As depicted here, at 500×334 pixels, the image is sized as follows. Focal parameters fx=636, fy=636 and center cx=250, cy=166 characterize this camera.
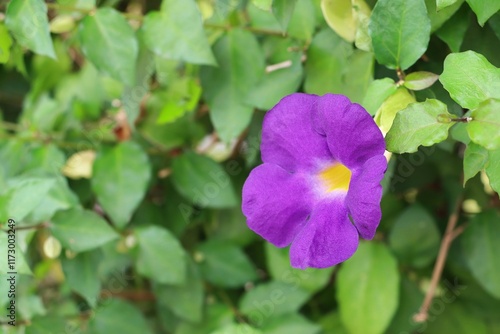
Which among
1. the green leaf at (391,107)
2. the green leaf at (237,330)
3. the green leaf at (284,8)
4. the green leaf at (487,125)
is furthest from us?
the green leaf at (237,330)

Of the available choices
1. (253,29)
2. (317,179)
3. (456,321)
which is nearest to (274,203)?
(317,179)

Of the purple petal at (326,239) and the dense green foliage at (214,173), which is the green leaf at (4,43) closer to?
the dense green foliage at (214,173)

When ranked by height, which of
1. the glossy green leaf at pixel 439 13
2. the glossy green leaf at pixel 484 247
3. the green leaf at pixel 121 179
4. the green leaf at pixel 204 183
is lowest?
the glossy green leaf at pixel 484 247

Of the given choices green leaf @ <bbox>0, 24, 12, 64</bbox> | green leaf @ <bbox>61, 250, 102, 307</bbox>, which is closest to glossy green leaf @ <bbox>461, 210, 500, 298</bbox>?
green leaf @ <bbox>61, 250, 102, 307</bbox>

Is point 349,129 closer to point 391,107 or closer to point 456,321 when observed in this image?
point 391,107

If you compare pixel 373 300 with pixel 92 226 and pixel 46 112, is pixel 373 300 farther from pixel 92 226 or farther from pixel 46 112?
pixel 46 112

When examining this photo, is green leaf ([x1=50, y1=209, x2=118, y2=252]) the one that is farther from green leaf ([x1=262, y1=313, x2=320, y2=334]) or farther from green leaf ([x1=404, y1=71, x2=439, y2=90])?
green leaf ([x1=404, y1=71, x2=439, y2=90])

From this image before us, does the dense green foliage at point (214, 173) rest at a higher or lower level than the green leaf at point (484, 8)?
lower

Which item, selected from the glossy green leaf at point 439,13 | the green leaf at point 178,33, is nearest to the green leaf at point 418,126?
the glossy green leaf at point 439,13
